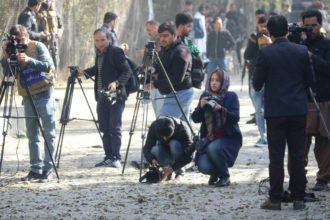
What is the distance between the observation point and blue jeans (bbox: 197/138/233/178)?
12.1 meters

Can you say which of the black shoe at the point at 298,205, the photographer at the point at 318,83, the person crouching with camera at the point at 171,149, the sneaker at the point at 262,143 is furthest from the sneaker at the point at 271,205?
the sneaker at the point at 262,143

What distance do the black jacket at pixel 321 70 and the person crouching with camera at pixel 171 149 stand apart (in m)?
1.76

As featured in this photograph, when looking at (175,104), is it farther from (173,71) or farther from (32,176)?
(32,176)

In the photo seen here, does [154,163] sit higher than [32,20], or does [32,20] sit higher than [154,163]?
[32,20]

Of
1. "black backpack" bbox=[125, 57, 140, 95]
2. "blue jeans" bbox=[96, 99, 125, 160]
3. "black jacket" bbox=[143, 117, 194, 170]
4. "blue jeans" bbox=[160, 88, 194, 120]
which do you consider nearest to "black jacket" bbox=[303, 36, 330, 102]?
"black jacket" bbox=[143, 117, 194, 170]

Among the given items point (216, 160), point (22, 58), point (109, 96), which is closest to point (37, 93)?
point (22, 58)

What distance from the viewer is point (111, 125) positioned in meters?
14.0

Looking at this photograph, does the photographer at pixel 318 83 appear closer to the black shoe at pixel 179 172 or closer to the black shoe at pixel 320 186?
the black shoe at pixel 320 186

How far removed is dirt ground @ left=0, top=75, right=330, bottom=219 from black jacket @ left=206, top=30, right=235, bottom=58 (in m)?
6.71

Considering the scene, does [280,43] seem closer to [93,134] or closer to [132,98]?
[93,134]

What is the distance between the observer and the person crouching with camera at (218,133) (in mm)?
12070

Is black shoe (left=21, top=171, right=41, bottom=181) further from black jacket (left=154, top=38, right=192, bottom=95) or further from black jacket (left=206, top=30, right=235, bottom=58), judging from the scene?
black jacket (left=206, top=30, right=235, bottom=58)

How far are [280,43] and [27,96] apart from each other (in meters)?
3.49

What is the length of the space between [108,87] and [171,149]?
157cm
